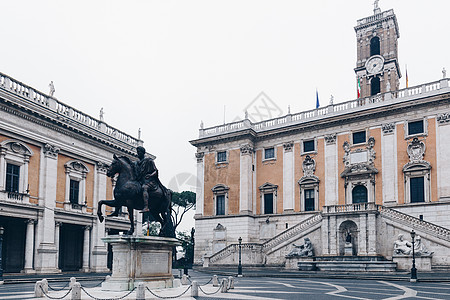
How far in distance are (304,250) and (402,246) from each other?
8.51 metres

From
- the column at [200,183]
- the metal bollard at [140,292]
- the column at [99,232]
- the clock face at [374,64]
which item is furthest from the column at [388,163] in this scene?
the metal bollard at [140,292]

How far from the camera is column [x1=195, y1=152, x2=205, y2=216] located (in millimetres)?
53906

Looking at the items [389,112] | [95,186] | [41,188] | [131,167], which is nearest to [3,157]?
[41,188]

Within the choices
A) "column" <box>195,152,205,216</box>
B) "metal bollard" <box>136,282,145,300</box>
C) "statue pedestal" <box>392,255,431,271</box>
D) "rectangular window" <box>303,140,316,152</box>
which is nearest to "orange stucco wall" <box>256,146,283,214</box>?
"rectangular window" <box>303,140,316,152</box>

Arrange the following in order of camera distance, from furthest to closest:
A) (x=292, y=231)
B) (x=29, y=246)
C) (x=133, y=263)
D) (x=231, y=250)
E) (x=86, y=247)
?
(x=231, y=250)
(x=292, y=231)
(x=86, y=247)
(x=29, y=246)
(x=133, y=263)

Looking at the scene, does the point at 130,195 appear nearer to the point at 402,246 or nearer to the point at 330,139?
the point at 402,246

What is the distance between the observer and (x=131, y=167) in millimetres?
16453

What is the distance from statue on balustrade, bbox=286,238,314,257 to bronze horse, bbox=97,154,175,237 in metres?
26.4

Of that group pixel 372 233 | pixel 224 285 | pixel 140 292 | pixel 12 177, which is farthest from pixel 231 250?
pixel 140 292

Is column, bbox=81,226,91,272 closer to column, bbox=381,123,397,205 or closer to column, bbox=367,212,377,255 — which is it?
column, bbox=367,212,377,255

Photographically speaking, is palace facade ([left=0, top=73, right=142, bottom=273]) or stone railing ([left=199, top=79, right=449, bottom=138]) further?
stone railing ([left=199, top=79, right=449, bottom=138])

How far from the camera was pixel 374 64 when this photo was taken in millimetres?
52094

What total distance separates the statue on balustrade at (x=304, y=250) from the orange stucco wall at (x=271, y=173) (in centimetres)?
732

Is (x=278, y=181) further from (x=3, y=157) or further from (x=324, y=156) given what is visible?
(x=3, y=157)
